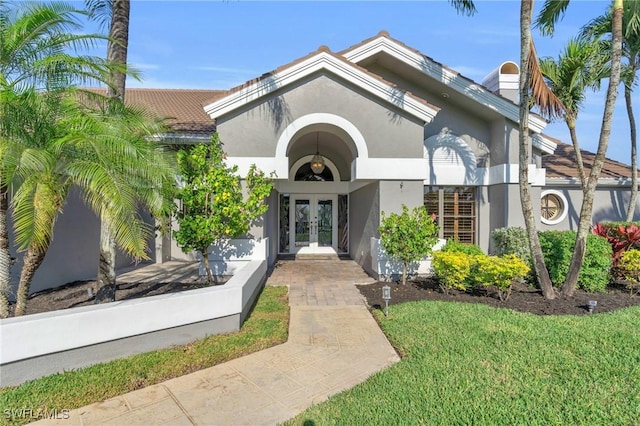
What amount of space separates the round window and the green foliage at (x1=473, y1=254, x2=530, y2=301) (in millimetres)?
8073

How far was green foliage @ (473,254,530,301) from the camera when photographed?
7.70 metres

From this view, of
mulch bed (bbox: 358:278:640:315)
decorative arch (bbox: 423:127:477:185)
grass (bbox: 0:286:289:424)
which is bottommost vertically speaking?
grass (bbox: 0:286:289:424)

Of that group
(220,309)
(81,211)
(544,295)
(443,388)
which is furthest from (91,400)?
(544,295)

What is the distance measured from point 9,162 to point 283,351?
4.89 metres

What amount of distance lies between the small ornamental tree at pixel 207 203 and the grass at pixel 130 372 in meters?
3.01

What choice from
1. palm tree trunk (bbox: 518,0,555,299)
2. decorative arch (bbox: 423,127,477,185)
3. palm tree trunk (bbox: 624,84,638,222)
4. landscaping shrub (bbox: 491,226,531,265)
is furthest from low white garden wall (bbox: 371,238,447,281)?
palm tree trunk (bbox: 624,84,638,222)

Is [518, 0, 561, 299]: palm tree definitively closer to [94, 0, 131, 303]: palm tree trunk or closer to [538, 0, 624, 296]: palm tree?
[538, 0, 624, 296]: palm tree

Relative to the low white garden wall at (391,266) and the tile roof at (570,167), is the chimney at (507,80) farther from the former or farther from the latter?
the low white garden wall at (391,266)

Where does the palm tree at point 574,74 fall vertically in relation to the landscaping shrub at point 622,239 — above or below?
above

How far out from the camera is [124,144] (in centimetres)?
497

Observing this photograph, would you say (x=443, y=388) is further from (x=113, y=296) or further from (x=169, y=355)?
(x=113, y=296)

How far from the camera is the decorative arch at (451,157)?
503 inches

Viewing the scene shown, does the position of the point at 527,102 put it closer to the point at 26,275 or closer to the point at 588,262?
the point at 588,262

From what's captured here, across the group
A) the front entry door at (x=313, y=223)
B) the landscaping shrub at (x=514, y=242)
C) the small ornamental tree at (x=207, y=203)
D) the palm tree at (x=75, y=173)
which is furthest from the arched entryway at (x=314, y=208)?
the palm tree at (x=75, y=173)
